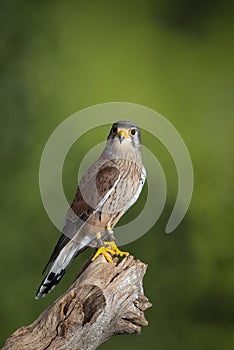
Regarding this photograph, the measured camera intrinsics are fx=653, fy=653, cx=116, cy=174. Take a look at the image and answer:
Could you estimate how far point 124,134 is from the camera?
2678 mm

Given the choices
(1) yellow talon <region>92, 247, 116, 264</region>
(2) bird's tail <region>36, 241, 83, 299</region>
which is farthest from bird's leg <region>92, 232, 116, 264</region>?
(2) bird's tail <region>36, 241, 83, 299</region>

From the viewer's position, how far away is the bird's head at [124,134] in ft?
8.80

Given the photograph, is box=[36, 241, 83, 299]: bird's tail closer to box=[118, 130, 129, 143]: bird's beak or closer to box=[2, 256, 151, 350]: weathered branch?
box=[2, 256, 151, 350]: weathered branch

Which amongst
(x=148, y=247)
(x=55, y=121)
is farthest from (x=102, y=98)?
(x=148, y=247)

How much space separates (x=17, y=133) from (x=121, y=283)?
1.77m

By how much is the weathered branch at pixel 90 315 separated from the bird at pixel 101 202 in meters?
0.21

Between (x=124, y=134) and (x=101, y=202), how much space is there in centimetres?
29

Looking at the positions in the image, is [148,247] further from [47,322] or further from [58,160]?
[47,322]

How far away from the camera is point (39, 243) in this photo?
12.6ft

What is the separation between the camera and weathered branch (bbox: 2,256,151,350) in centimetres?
237

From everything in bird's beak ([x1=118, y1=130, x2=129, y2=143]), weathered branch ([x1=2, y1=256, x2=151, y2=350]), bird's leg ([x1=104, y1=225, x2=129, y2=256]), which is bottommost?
weathered branch ([x1=2, y1=256, x2=151, y2=350])

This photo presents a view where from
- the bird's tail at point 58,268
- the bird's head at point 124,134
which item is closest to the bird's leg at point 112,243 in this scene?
the bird's tail at point 58,268

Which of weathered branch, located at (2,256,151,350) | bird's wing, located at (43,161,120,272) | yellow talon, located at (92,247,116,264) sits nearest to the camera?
weathered branch, located at (2,256,151,350)

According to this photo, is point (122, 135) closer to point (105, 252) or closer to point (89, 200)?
point (89, 200)
